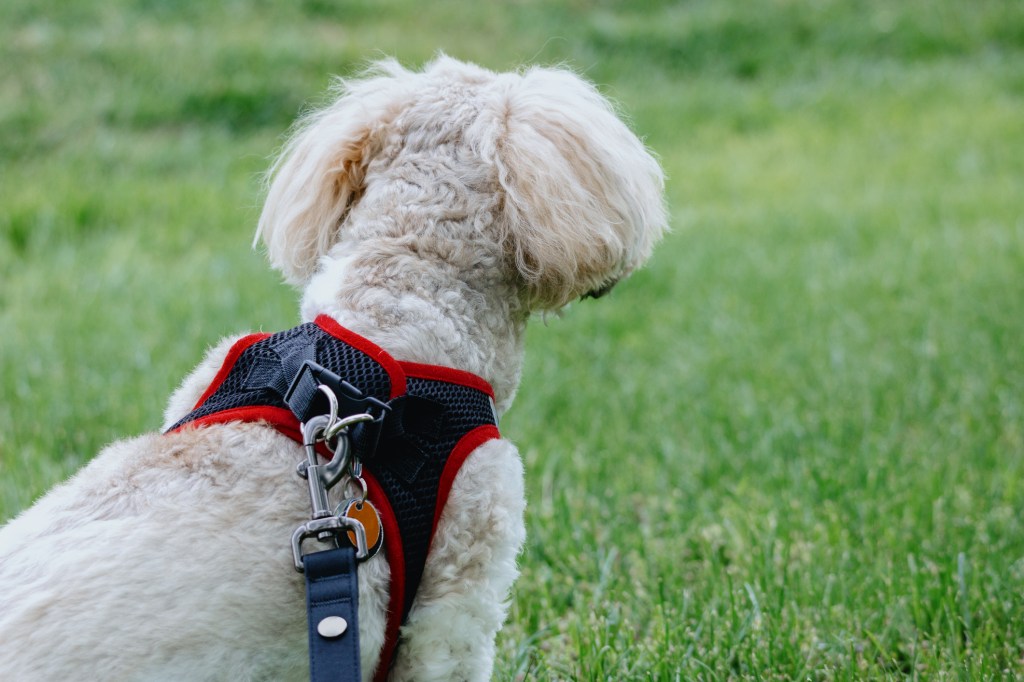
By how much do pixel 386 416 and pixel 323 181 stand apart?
0.76 meters

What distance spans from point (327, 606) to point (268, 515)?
0.21m

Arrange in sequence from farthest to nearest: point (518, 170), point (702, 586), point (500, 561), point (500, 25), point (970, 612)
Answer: point (500, 25)
point (702, 586)
point (970, 612)
point (518, 170)
point (500, 561)

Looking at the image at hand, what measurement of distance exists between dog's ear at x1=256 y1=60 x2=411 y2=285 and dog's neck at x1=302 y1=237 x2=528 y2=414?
0.48 feet

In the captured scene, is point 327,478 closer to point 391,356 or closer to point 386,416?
point 386,416

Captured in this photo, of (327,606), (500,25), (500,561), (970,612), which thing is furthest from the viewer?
(500,25)

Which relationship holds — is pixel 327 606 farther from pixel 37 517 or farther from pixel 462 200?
pixel 462 200

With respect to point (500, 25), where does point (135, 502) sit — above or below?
below

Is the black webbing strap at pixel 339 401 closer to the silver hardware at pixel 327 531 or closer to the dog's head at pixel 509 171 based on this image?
the silver hardware at pixel 327 531

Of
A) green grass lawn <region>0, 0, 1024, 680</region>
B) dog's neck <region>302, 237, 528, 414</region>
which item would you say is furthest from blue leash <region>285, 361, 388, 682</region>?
green grass lawn <region>0, 0, 1024, 680</region>

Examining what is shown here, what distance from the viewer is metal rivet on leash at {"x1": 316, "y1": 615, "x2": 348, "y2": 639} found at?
62.4 inches

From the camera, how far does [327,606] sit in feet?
5.28

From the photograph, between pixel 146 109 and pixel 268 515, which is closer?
pixel 268 515

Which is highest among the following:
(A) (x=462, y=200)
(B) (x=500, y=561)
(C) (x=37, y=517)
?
(A) (x=462, y=200)

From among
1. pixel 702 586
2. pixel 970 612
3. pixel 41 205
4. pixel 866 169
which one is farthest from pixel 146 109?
pixel 970 612
